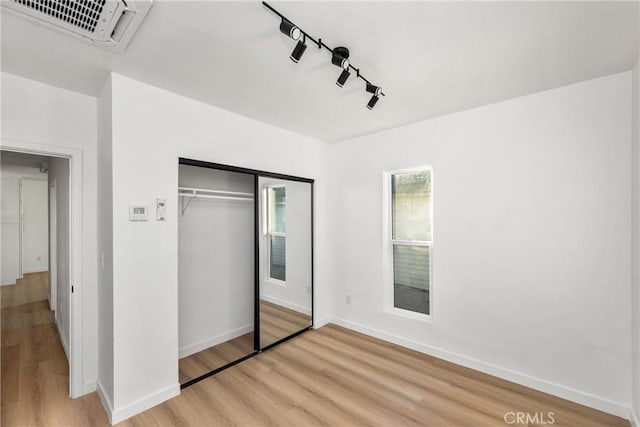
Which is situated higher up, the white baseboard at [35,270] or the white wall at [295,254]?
the white wall at [295,254]

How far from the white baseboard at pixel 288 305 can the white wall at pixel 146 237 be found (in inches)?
43.3

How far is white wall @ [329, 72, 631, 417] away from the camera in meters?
2.15

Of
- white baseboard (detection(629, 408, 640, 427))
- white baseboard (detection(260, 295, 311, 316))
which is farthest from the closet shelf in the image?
white baseboard (detection(629, 408, 640, 427))

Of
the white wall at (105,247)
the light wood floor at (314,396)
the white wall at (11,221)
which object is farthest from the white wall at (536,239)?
the white wall at (11,221)

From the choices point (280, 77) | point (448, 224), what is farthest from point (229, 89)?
point (448, 224)

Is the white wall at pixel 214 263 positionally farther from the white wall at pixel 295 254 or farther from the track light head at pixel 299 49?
the track light head at pixel 299 49

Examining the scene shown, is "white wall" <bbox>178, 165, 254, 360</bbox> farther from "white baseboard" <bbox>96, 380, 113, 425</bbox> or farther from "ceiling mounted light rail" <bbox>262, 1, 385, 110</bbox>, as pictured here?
"ceiling mounted light rail" <bbox>262, 1, 385, 110</bbox>

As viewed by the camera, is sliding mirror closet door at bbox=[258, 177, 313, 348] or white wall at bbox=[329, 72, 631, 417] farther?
sliding mirror closet door at bbox=[258, 177, 313, 348]

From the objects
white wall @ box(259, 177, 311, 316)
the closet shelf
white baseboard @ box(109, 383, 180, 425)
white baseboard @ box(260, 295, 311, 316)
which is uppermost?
the closet shelf

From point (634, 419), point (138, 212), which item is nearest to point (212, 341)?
point (138, 212)

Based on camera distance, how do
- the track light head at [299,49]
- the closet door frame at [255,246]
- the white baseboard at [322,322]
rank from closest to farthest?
the track light head at [299,49], the closet door frame at [255,246], the white baseboard at [322,322]

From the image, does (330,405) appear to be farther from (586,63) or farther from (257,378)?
(586,63)

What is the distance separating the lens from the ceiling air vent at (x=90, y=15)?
140 cm

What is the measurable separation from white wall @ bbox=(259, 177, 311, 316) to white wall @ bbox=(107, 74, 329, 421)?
3.48ft
